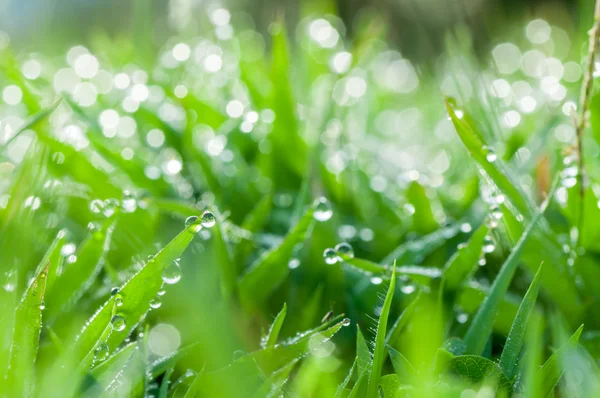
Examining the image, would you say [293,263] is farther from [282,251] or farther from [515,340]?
[515,340]

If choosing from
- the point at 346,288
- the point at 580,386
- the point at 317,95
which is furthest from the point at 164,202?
the point at 317,95

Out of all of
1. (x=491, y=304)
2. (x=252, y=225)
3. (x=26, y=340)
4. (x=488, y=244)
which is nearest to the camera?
(x=26, y=340)

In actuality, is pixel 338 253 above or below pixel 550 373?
above

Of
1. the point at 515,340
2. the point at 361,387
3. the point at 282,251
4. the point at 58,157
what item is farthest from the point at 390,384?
the point at 58,157

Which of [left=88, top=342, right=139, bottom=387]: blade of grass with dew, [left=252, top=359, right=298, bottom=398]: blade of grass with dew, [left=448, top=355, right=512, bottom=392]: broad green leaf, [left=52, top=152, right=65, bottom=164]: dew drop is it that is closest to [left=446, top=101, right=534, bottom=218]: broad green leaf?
[left=448, top=355, right=512, bottom=392]: broad green leaf

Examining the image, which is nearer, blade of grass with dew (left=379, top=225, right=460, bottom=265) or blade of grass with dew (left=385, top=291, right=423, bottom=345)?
blade of grass with dew (left=385, top=291, right=423, bottom=345)

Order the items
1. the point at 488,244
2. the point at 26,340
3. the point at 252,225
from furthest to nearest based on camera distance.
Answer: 1. the point at 252,225
2. the point at 488,244
3. the point at 26,340

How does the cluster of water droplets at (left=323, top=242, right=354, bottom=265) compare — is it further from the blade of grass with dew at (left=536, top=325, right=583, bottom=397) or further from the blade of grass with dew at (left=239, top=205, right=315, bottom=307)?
the blade of grass with dew at (left=536, top=325, right=583, bottom=397)

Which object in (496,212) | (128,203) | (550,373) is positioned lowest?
(550,373)
